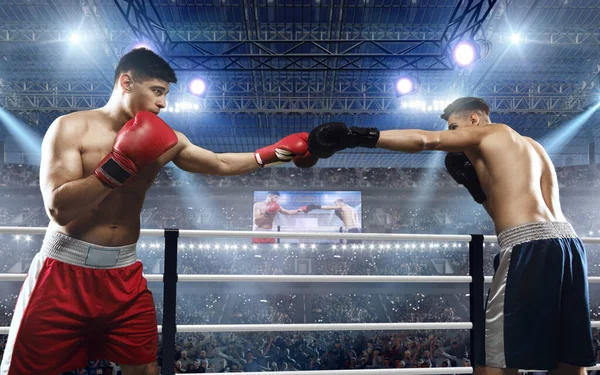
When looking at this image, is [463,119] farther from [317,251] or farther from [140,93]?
[317,251]

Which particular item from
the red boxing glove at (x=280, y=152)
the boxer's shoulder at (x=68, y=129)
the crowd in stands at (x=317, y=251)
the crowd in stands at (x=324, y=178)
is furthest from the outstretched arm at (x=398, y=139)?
the crowd in stands at (x=324, y=178)

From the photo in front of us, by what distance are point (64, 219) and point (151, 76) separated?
57 centimetres

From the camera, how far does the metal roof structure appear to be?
23.6 ft

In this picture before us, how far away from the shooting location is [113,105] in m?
1.60

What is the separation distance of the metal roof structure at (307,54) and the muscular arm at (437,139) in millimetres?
4897

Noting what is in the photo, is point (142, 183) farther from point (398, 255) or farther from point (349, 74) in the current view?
point (398, 255)

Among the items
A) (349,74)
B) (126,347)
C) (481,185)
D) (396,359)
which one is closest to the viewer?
(126,347)

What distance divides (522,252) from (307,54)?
580 centimetres

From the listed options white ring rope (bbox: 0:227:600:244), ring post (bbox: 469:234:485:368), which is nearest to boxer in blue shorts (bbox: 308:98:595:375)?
ring post (bbox: 469:234:485:368)

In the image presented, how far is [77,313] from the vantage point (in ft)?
4.53

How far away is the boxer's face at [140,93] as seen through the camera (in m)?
1.56

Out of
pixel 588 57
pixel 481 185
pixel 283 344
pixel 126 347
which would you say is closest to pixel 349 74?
pixel 588 57

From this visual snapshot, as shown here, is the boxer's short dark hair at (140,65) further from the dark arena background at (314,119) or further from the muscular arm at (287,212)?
the muscular arm at (287,212)

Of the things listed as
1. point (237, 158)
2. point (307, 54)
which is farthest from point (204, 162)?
point (307, 54)
